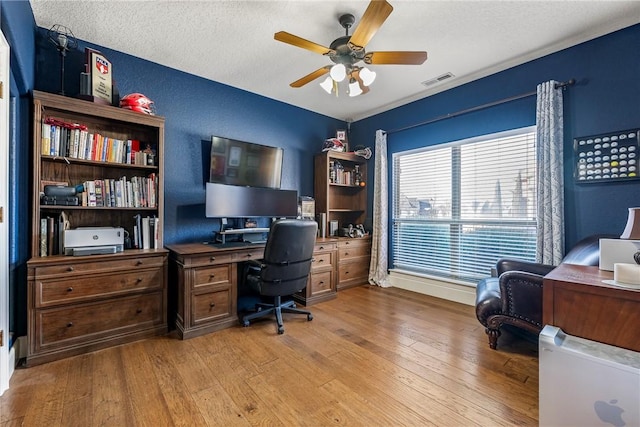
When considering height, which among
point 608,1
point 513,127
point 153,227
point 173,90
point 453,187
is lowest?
point 153,227

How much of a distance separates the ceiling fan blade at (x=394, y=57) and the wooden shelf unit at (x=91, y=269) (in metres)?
1.94

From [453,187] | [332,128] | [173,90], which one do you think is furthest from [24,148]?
[453,187]

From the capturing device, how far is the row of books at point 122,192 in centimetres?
232

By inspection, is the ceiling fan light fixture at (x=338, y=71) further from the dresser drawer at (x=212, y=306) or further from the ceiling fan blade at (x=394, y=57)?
the dresser drawer at (x=212, y=306)

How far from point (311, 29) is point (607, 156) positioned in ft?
8.77

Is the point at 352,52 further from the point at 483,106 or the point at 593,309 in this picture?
the point at 593,309

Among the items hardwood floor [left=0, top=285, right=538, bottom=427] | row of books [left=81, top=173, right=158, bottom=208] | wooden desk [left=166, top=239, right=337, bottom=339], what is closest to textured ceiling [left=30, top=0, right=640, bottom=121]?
row of books [left=81, top=173, right=158, bottom=208]

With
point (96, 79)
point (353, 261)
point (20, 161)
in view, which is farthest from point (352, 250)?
point (20, 161)

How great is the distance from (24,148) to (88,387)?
1791 mm

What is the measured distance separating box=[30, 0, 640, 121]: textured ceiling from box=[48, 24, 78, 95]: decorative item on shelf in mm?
76

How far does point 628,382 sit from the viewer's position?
3.33ft

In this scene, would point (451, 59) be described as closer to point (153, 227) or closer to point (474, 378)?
point (474, 378)

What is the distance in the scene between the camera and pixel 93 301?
2.13 metres

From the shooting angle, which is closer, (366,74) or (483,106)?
(366,74)
